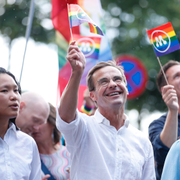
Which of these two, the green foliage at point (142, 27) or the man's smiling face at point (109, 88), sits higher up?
the green foliage at point (142, 27)

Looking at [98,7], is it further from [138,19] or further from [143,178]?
[138,19]

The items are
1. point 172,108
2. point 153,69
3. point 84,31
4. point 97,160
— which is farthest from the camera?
point 153,69

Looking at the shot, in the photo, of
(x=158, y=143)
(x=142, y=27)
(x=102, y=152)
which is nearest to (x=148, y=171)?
(x=102, y=152)

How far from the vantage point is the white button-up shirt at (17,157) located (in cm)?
230

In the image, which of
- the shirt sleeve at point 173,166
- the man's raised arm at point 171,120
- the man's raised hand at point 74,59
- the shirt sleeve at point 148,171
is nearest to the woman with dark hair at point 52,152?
the shirt sleeve at point 148,171

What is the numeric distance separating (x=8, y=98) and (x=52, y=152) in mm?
1125

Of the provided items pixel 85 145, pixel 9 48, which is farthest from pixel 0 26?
pixel 85 145

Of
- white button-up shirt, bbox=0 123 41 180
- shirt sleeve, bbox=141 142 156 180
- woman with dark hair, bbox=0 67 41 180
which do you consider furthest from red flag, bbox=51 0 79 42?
shirt sleeve, bbox=141 142 156 180

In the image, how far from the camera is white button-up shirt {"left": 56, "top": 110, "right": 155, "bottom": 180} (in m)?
2.41

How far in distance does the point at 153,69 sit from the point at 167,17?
1.97 metres

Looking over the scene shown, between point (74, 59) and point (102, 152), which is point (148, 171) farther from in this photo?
point (74, 59)

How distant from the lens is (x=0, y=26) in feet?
35.9

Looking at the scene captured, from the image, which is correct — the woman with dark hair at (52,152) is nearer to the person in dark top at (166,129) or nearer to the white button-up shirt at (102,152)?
the white button-up shirt at (102,152)

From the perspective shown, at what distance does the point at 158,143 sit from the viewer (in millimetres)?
3176
